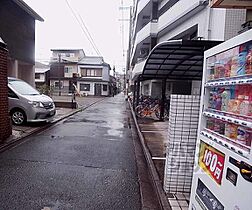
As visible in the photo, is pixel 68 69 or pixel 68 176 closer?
pixel 68 176

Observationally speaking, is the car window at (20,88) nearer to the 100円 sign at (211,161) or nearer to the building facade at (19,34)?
the building facade at (19,34)

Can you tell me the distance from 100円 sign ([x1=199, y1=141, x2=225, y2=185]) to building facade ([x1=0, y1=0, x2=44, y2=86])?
13.9m

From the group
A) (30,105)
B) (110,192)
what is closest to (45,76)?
(30,105)

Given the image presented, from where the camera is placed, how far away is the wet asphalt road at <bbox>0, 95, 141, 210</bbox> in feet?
11.2

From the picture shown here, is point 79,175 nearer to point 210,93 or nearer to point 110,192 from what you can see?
point 110,192

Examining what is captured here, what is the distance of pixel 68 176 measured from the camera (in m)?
4.35

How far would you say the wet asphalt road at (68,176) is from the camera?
11.2ft

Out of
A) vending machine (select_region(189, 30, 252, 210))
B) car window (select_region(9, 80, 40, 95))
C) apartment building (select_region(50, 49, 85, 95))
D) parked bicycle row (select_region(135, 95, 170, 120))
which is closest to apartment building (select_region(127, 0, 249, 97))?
parked bicycle row (select_region(135, 95, 170, 120))

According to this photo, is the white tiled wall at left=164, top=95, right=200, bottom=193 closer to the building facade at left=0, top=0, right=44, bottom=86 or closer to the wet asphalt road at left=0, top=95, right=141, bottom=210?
the wet asphalt road at left=0, top=95, right=141, bottom=210

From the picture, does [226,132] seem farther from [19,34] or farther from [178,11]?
[19,34]

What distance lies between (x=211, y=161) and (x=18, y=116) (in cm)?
817

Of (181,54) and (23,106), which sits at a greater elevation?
(181,54)

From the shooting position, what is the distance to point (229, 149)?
6.85 feet

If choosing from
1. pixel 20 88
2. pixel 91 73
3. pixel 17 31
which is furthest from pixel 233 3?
pixel 91 73
